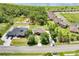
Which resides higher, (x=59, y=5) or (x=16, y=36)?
(x=59, y=5)

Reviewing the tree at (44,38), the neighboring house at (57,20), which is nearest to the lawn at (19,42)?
the tree at (44,38)

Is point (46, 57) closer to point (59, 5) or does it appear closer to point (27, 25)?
point (27, 25)

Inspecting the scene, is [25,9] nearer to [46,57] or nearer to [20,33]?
[20,33]

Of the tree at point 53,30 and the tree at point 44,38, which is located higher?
the tree at point 53,30

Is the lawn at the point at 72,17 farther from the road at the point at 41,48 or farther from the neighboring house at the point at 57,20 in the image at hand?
the road at the point at 41,48

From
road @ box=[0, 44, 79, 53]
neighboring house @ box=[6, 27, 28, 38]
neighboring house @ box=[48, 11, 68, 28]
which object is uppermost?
neighboring house @ box=[48, 11, 68, 28]

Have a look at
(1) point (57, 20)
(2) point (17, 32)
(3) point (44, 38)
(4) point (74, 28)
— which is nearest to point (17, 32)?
(2) point (17, 32)

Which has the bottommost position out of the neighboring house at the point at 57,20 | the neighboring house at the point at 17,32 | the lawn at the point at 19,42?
the lawn at the point at 19,42

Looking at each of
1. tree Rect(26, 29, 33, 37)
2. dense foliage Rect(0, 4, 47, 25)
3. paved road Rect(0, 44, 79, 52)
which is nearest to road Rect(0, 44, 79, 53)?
paved road Rect(0, 44, 79, 52)

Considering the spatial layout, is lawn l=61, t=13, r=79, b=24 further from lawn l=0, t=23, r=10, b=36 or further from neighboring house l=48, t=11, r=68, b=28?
lawn l=0, t=23, r=10, b=36

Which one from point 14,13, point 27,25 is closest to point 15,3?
point 14,13

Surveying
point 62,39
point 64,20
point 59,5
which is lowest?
point 62,39
